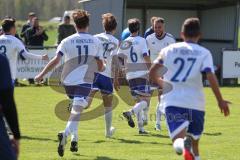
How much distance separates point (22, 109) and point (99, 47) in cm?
699

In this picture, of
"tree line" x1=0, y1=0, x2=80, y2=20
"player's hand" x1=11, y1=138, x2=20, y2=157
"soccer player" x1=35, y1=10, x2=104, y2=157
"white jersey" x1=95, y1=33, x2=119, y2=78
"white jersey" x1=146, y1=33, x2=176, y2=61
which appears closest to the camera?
"player's hand" x1=11, y1=138, x2=20, y2=157

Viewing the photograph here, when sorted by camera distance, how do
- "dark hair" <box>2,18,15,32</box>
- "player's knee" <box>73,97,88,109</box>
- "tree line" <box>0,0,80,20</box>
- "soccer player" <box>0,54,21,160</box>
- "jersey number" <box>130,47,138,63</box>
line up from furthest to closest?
"tree line" <box>0,0,80,20</box> → "jersey number" <box>130,47,138,63</box> → "dark hair" <box>2,18,15,32</box> → "player's knee" <box>73,97,88,109</box> → "soccer player" <box>0,54,21,160</box>

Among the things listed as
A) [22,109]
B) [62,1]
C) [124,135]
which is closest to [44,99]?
[22,109]

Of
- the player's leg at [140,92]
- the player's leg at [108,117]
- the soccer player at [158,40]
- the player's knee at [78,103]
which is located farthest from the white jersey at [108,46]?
the player's knee at [78,103]

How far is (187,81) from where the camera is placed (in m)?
7.93

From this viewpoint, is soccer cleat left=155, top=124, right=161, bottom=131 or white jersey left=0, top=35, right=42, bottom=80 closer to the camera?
white jersey left=0, top=35, right=42, bottom=80

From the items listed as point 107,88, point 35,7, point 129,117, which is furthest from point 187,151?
point 35,7

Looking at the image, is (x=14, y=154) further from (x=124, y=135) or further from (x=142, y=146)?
(x=124, y=135)

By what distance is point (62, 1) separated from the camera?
5638cm

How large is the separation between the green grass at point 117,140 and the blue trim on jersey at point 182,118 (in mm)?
2063

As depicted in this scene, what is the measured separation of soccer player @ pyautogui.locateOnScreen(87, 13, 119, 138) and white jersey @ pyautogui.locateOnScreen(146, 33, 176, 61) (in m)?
1.30

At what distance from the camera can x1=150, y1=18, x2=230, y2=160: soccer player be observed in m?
7.83

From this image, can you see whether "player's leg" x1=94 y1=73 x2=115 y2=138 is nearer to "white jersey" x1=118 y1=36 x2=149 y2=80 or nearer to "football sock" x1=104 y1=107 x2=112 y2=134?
"football sock" x1=104 y1=107 x2=112 y2=134

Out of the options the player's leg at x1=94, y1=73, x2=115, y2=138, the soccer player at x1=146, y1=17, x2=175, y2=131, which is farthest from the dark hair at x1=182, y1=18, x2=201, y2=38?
the soccer player at x1=146, y1=17, x2=175, y2=131
